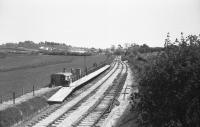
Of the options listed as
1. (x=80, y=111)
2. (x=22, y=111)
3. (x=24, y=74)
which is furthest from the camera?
(x=24, y=74)

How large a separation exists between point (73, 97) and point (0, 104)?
447 inches

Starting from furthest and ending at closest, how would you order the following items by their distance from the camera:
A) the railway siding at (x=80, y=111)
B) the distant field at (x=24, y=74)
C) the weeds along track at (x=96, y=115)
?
the distant field at (x=24, y=74), the railway siding at (x=80, y=111), the weeds along track at (x=96, y=115)

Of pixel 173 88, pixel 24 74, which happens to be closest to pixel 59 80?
pixel 24 74

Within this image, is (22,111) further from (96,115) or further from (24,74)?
(24,74)

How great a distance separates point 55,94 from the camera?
37.0 meters

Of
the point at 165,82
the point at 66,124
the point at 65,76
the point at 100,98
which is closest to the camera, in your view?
the point at 165,82

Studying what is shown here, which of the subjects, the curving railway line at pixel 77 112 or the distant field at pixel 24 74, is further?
the distant field at pixel 24 74

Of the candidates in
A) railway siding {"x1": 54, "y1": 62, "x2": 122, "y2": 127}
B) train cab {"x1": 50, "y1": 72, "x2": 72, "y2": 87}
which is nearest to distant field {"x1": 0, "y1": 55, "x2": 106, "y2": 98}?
train cab {"x1": 50, "y1": 72, "x2": 72, "y2": 87}

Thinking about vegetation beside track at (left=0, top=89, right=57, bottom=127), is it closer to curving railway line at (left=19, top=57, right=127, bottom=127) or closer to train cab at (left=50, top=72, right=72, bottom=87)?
curving railway line at (left=19, top=57, right=127, bottom=127)

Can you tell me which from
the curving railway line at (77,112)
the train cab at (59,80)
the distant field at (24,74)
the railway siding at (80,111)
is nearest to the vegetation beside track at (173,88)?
the curving railway line at (77,112)

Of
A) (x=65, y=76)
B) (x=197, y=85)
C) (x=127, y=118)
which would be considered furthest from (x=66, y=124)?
(x=65, y=76)

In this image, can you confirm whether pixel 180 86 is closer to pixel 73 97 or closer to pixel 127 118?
pixel 127 118

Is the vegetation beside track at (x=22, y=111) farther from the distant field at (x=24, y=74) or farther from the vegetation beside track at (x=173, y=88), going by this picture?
the vegetation beside track at (x=173, y=88)

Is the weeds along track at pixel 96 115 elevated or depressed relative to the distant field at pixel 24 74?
depressed
